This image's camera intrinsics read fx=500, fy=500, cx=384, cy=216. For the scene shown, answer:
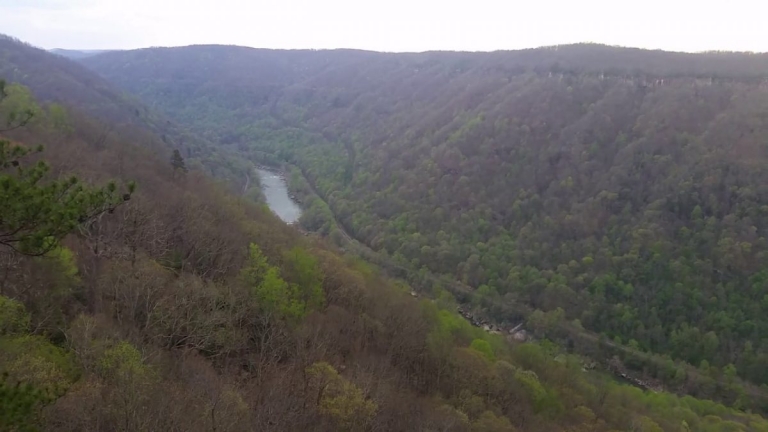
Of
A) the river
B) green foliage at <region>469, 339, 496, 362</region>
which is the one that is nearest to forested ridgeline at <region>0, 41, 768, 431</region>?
green foliage at <region>469, 339, 496, 362</region>

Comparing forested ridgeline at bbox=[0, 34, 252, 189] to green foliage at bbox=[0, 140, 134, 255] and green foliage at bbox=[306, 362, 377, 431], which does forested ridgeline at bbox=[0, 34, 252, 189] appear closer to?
green foliage at bbox=[306, 362, 377, 431]

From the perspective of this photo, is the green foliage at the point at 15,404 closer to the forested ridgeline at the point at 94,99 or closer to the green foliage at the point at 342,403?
the green foliage at the point at 342,403

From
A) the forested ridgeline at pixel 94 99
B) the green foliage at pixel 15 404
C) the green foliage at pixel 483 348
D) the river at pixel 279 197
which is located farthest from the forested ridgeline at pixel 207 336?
the forested ridgeline at pixel 94 99

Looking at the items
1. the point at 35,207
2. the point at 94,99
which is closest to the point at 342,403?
the point at 35,207

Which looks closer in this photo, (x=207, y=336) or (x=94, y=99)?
(x=207, y=336)

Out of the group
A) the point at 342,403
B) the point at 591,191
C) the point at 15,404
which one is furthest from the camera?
the point at 591,191

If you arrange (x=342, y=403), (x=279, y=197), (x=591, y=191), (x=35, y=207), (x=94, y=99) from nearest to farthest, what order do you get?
(x=35, y=207), (x=342, y=403), (x=591, y=191), (x=94, y=99), (x=279, y=197)

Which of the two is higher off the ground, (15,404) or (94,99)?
(15,404)

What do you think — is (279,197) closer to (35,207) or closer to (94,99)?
(94,99)
